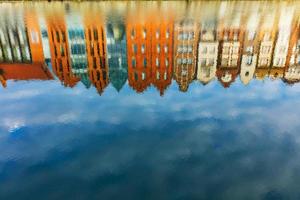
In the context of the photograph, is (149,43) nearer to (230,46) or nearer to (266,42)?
(230,46)

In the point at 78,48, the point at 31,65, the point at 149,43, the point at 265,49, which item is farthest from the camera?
the point at 149,43

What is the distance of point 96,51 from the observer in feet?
147

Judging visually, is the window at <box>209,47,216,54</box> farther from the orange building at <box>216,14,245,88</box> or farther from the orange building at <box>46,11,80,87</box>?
the orange building at <box>46,11,80,87</box>

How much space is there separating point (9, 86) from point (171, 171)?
68.3ft

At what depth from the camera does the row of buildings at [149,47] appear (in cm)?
3650

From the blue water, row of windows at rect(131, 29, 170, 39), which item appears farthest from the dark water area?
row of windows at rect(131, 29, 170, 39)

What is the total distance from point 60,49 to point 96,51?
7238mm

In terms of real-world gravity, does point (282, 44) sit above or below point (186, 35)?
below

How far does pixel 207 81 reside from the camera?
3209 cm

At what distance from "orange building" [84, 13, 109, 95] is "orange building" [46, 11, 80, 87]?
230cm

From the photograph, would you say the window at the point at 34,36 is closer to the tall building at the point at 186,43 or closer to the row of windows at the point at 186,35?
the tall building at the point at 186,43

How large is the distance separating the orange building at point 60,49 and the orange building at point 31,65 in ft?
5.43

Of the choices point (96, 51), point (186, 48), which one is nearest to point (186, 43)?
point (186, 48)

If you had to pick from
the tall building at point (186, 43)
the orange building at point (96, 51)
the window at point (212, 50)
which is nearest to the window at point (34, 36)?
the orange building at point (96, 51)
